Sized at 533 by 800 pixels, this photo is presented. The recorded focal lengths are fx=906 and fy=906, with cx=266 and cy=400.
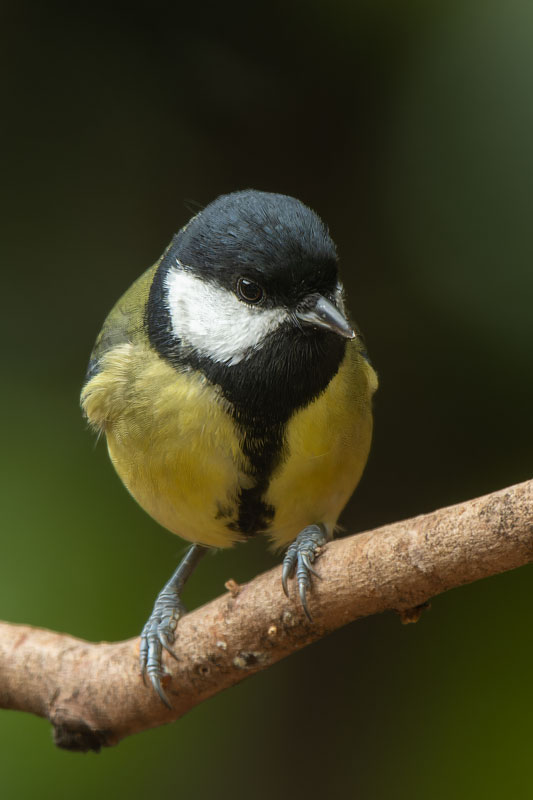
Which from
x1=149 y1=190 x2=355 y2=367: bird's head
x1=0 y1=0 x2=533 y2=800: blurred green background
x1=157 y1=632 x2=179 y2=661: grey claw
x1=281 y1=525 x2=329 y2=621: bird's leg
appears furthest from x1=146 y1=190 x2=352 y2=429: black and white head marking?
x1=0 y1=0 x2=533 y2=800: blurred green background

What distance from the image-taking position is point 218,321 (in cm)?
153

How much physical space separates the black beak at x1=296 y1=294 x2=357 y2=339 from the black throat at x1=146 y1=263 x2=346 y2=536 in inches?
1.3

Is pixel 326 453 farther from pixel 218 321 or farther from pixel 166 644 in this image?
pixel 166 644

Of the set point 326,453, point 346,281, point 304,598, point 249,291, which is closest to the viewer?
point 304,598

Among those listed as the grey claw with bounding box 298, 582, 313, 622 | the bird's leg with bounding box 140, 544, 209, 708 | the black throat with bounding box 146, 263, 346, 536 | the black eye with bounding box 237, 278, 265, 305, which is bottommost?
the bird's leg with bounding box 140, 544, 209, 708

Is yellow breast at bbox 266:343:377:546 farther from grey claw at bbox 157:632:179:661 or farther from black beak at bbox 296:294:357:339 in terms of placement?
grey claw at bbox 157:632:179:661

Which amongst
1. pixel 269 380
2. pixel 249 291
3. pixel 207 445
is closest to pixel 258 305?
pixel 249 291

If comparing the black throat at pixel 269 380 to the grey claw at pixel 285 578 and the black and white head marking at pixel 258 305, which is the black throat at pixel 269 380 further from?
the grey claw at pixel 285 578

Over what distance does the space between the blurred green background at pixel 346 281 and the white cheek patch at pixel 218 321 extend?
2.71 feet

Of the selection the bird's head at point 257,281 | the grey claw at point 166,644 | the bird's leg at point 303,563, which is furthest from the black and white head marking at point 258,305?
the grey claw at point 166,644

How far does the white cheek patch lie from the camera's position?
1.50 metres

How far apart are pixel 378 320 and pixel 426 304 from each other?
0.13 m

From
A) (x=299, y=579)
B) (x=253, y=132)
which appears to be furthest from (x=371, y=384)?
(x=253, y=132)

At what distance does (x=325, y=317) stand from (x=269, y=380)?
151mm
